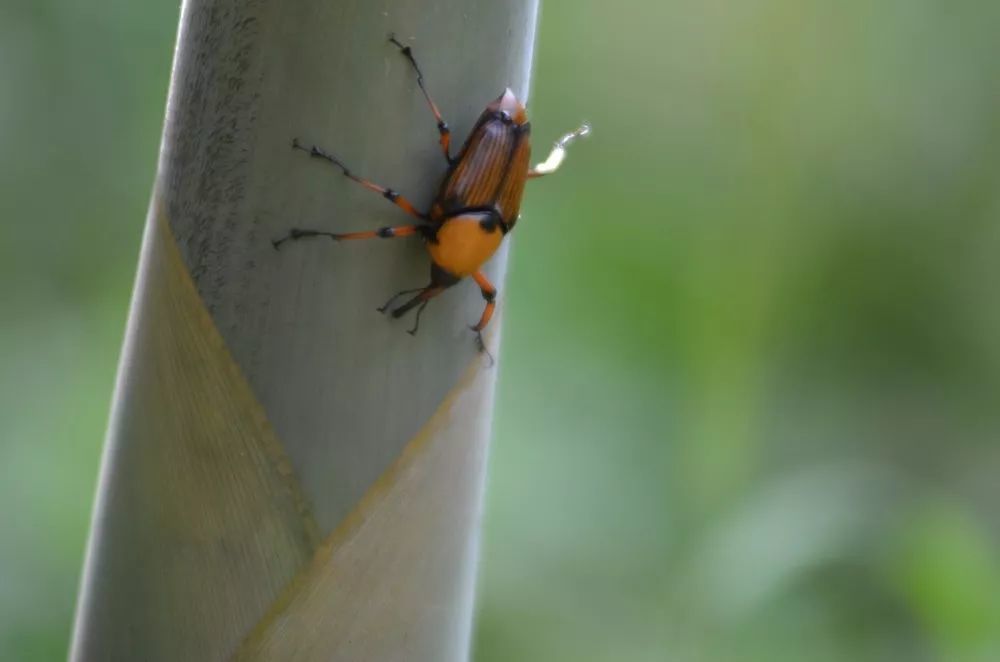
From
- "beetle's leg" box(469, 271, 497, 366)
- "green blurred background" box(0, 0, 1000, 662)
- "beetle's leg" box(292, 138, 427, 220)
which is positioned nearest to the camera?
"beetle's leg" box(292, 138, 427, 220)

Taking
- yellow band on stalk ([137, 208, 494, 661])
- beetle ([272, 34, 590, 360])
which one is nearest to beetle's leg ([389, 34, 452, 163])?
beetle ([272, 34, 590, 360])

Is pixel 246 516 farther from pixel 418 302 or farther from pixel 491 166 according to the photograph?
pixel 491 166

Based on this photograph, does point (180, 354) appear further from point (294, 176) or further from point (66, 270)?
point (66, 270)

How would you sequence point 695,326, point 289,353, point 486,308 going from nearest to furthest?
1. point 289,353
2. point 486,308
3. point 695,326

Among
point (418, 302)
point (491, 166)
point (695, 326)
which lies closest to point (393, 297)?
point (418, 302)

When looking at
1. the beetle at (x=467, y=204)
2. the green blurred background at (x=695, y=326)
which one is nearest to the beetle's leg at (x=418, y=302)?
the beetle at (x=467, y=204)

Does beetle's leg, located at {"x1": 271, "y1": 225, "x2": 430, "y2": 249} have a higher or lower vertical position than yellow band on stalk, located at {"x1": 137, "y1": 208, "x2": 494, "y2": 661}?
higher

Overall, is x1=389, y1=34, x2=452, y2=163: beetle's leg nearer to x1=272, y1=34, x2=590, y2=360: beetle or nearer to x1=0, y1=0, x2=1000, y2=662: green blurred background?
x1=272, y1=34, x2=590, y2=360: beetle
